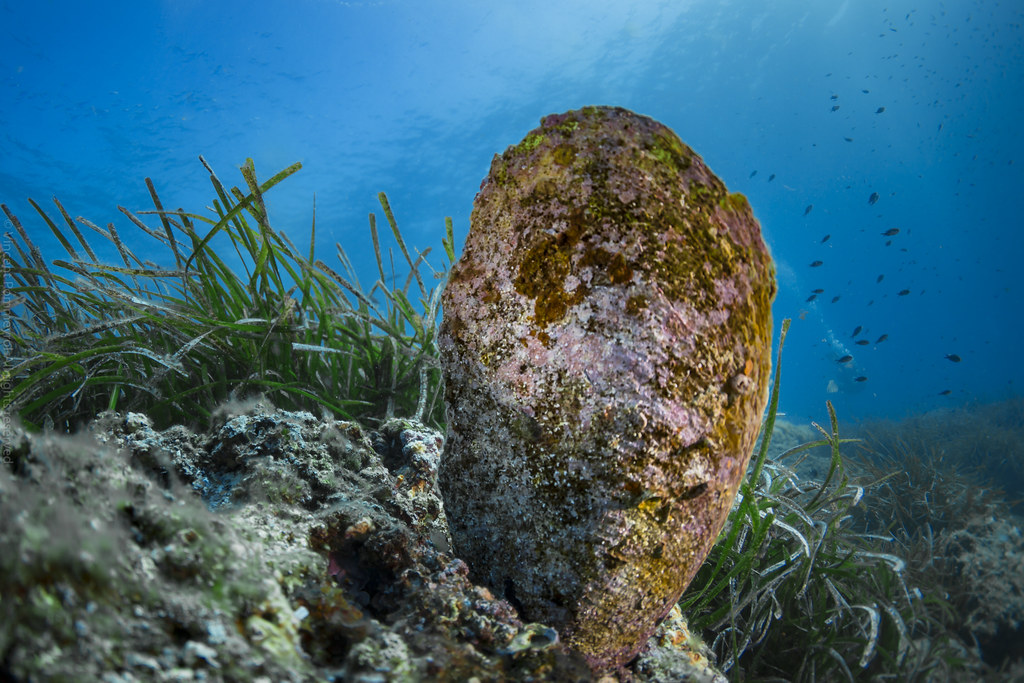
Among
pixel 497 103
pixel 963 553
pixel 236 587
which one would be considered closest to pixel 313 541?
pixel 236 587

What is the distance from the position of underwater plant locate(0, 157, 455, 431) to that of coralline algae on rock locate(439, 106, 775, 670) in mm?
1402

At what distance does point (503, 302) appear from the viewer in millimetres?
1103

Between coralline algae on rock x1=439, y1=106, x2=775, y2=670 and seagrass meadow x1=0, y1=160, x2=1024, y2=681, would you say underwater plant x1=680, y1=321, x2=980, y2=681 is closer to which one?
seagrass meadow x1=0, y1=160, x2=1024, y2=681

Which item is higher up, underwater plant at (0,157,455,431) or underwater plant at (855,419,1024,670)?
underwater plant at (855,419,1024,670)

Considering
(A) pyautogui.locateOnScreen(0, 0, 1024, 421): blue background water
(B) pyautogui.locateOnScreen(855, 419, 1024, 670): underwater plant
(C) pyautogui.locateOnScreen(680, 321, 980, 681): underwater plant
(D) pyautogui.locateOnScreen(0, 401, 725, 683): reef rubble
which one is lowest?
(D) pyautogui.locateOnScreen(0, 401, 725, 683): reef rubble

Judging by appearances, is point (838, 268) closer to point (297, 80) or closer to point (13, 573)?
point (297, 80)

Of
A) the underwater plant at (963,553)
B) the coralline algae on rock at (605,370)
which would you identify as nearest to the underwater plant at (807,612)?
the underwater plant at (963,553)

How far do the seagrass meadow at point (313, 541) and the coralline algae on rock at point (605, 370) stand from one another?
0.67 feet

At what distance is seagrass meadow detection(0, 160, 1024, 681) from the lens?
0.61m

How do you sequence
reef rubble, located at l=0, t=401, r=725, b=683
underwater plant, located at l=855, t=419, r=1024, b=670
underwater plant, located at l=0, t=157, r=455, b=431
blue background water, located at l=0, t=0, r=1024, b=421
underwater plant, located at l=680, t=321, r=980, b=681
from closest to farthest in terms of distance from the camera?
reef rubble, located at l=0, t=401, r=725, b=683, underwater plant, located at l=680, t=321, r=980, b=681, underwater plant, located at l=0, t=157, r=455, b=431, underwater plant, located at l=855, t=419, r=1024, b=670, blue background water, located at l=0, t=0, r=1024, b=421

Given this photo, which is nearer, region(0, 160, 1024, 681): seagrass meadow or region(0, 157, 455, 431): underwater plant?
region(0, 160, 1024, 681): seagrass meadow

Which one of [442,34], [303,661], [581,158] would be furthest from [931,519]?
[442,34]


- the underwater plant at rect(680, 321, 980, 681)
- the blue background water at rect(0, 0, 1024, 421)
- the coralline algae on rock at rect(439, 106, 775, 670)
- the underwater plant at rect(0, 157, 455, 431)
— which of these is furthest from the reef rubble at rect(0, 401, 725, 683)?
the blue background water at rect(0, 0, 1024, 421)

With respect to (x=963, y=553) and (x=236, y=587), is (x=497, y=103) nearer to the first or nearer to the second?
(x=963, y=553)
